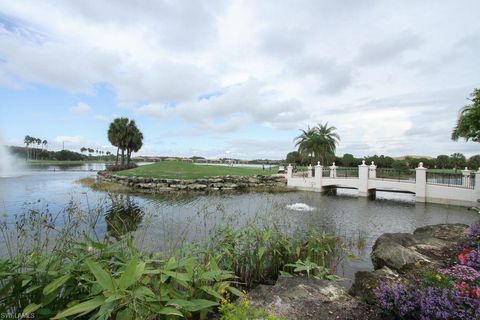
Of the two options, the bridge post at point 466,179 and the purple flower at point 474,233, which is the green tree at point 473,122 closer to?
the bridge post at point 466,179

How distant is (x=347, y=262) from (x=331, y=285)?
3.17 meters

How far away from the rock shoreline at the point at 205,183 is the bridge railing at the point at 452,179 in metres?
11.9

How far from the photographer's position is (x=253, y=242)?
4.78 m

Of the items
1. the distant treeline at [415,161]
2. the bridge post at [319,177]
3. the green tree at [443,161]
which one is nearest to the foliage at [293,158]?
the distant treeline at [415,161]

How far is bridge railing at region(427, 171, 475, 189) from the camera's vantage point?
55.7ft

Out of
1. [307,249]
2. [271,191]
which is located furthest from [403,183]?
[307,249]

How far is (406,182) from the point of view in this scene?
64.2 feet

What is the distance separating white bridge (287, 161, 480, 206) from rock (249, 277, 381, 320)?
17.5 metres

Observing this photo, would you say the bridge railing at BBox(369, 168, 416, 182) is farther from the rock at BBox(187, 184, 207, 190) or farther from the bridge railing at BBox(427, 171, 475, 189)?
the rock at BBox(187, 184, 207, 190)

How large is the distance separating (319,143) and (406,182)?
18.5 m

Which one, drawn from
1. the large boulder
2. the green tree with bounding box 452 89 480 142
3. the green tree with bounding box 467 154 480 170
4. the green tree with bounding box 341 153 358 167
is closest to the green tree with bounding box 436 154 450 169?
the green tree with bounding box 467 154 480 170

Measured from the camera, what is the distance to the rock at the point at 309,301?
9.18 ft

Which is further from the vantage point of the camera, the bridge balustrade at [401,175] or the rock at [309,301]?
the bridge balustrade at [401,175]

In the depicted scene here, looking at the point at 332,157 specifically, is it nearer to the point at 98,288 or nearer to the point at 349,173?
the point at 349,173
